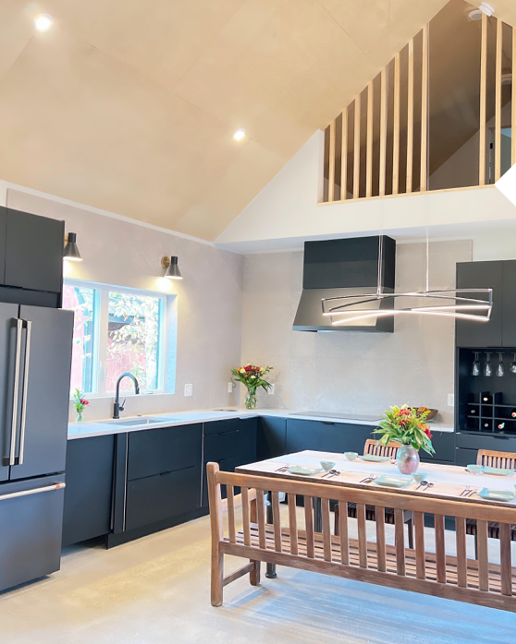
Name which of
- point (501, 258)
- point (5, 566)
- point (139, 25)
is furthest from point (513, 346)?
point (5, 566)

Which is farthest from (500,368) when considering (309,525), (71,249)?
(71,249)

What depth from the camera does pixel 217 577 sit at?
3.25 m

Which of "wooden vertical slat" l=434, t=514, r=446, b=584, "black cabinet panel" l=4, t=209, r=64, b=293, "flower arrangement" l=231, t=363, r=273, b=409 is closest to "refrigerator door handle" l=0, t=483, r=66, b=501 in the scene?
"black cabinet panel" l=4, t=209, r=64, b=293

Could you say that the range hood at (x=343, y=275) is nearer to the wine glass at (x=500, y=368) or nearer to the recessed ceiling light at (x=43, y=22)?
the wine glass at (x=500, y=368)

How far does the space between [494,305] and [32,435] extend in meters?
3.65

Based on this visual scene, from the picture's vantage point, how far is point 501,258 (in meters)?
5.34

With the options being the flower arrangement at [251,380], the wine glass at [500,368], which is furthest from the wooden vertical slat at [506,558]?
the flower arrangement at [251,380]

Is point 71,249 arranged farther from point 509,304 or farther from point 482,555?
point 509,304

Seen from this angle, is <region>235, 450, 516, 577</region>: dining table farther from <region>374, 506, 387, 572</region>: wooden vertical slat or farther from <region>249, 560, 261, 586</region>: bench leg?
<region>374, 506, 387, 572</region>: wooden vertical slat

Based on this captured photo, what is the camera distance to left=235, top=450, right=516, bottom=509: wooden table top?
10.3 ft

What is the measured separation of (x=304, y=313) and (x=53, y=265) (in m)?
2.62

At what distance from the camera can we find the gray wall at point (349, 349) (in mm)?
5586

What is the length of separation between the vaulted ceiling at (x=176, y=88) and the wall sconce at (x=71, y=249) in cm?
36

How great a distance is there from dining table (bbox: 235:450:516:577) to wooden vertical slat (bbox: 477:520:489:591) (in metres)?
0.36
